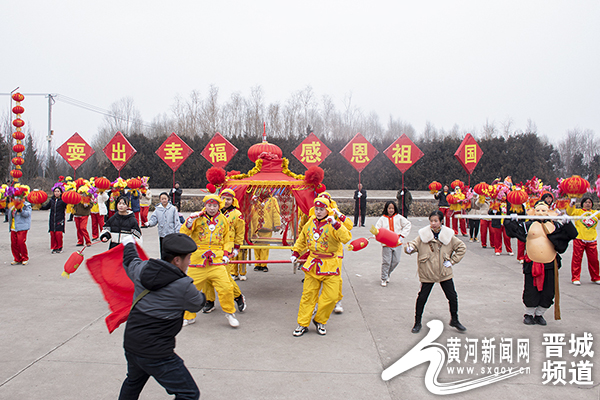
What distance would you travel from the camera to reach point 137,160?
26.2 metres

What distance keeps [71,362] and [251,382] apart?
6.24 feet

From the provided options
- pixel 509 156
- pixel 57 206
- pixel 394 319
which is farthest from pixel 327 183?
pixel 394 319

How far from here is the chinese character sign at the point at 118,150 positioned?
46.6ft

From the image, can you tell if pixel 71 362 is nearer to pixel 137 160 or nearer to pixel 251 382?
pixel 251 382

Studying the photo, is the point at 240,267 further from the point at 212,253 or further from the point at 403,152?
the point at 403,152

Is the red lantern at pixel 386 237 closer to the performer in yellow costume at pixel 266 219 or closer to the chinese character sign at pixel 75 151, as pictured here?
the performer in yellow costume at pixel 266 219

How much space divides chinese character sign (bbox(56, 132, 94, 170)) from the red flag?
12107mm

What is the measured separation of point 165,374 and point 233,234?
314 centimetres

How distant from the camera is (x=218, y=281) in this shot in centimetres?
502

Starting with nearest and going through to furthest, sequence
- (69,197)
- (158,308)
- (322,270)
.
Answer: (158,308) → (322,270) → (69,197)

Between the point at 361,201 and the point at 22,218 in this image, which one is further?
the point at 361,201

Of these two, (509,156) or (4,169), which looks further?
(509,156)

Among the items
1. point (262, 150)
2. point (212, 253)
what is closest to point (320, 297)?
point (212, 253)

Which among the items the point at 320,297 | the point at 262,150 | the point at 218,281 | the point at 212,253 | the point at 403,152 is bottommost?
the point at 320,297
